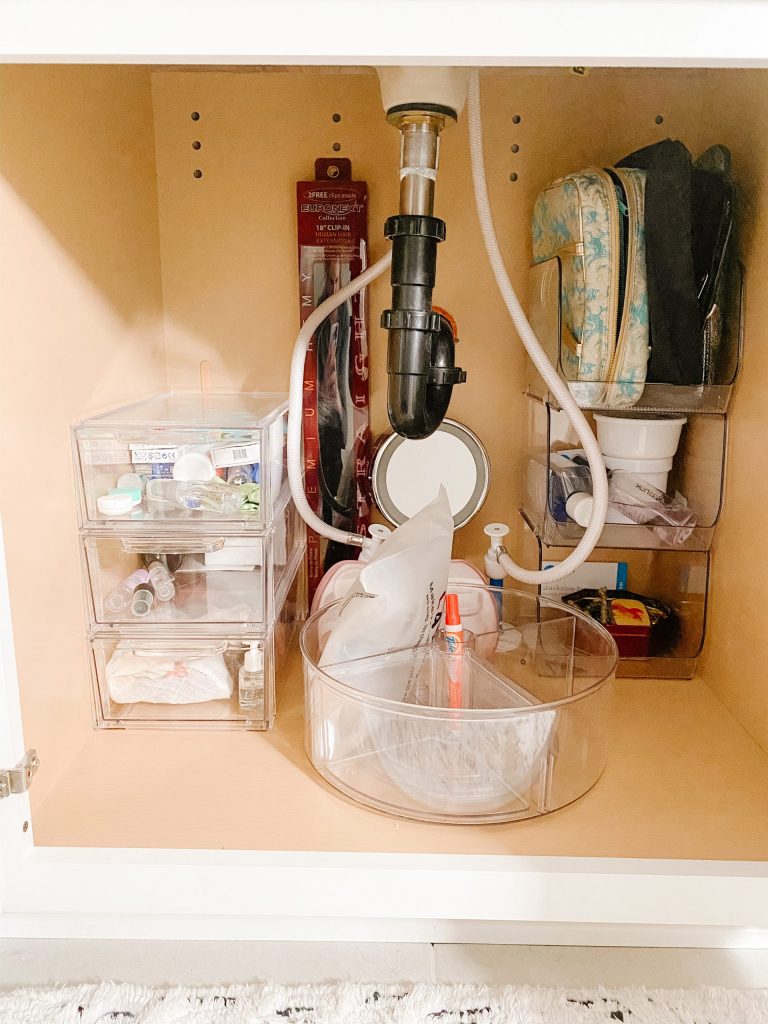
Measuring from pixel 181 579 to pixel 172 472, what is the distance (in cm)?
15

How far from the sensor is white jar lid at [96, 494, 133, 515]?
91 cm

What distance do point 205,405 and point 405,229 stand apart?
0.43 m

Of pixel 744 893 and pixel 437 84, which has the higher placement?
pixel 437 84

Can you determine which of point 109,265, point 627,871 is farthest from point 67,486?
point 627,871

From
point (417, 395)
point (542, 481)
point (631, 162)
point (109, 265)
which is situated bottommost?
point (542, 481)

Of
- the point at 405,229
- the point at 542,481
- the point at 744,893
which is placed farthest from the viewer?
the point at 542,481

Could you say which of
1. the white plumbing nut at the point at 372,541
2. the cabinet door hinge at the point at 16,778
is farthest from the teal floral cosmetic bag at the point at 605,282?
the cabinet door hinge at the point at 16,778

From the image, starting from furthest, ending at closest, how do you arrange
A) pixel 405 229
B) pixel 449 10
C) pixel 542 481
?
pixel 542 481 < pixel 405 229 < pixel 449 10

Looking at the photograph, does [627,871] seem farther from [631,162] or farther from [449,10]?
[631,162]

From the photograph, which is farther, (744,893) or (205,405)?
(205,405)

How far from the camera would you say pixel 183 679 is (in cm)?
99

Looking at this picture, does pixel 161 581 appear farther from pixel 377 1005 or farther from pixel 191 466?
pixel 377 1005

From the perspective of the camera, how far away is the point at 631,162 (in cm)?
103

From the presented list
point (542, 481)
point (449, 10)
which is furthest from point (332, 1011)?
point (449, 10)
